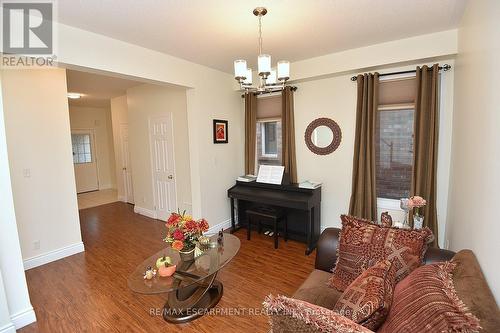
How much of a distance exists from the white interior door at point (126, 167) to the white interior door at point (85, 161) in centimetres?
224

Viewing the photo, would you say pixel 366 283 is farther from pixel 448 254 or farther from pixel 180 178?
pixel 180 178

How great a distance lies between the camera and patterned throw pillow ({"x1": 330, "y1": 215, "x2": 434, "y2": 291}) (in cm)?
159

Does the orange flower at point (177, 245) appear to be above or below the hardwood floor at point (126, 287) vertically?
above

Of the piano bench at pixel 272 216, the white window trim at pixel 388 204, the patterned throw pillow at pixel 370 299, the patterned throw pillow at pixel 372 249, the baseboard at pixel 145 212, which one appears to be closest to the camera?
the patterned throw pillow at pixel 370 299

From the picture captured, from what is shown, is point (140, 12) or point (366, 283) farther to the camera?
point (140, 12)

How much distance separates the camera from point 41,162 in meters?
3.22

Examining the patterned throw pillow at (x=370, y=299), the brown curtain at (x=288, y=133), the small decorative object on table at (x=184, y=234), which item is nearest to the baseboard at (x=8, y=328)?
the small decorative object on table at (x=184, y=234)

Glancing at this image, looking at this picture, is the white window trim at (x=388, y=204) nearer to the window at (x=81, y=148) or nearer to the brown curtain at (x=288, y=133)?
the brown curtain at (x=288, y=133)

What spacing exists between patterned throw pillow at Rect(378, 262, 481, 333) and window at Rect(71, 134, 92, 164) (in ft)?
28.0

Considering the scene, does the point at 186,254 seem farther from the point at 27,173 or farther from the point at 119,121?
the point at 119,121

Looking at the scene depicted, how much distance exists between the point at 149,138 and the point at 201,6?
3.30 m

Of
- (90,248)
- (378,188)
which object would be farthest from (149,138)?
(378,188)

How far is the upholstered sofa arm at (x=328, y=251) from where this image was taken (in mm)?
2012

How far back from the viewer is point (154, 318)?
220 cm
